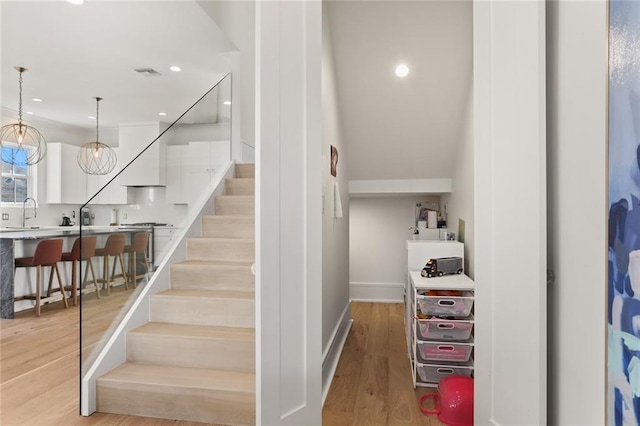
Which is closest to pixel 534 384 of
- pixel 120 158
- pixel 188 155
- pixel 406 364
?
pixel 406 364

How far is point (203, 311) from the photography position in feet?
8.85

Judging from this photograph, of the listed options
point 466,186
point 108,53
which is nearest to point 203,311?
point 466,186

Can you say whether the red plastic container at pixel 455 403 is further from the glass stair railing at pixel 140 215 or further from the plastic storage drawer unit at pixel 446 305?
the glass stair railing at pixel 140 215

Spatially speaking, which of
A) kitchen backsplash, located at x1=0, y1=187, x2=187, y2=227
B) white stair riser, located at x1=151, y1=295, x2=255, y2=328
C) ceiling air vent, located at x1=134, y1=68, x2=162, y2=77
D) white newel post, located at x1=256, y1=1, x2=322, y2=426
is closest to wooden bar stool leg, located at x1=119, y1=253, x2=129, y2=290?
white stair riser, located at x1=151, y1=295, x2=255, y2=328

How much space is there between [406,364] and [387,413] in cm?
80

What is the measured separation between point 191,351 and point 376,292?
313 centimetres

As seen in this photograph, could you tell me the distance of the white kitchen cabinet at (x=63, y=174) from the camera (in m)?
6.72

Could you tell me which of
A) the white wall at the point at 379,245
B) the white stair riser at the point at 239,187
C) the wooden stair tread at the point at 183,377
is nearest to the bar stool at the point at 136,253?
the wooden stair tread at the point at 183,377

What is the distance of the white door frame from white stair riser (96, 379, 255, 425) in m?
1.22

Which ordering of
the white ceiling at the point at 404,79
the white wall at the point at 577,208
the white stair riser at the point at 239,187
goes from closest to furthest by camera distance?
the white wall at the point at 577,208 → the white ceiling at the point at 404,79 → the white stair riser at the point at 239,187

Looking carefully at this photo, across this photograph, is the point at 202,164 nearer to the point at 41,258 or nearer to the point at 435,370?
the point at 41,258

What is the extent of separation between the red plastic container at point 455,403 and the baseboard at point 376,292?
9.25 feet

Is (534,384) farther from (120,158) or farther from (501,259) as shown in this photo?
(120,158)

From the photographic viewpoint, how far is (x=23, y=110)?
631 centimetres
